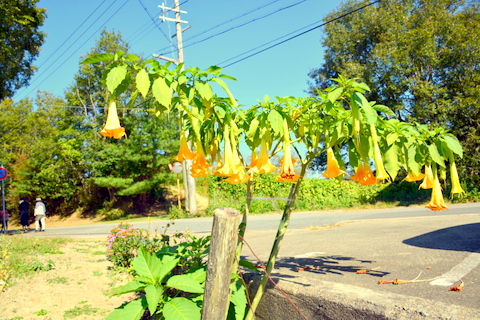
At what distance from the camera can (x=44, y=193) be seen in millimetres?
24422

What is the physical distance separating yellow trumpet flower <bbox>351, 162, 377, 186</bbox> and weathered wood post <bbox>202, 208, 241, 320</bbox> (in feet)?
2.61

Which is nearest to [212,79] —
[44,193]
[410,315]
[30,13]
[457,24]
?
[410,315]

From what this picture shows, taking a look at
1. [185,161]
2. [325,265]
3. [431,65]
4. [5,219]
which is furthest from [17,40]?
[431,65]

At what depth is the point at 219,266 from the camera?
1.49 m

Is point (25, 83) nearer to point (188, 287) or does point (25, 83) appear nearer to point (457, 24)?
point (188, 287)

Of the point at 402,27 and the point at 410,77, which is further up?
the point at 402,27

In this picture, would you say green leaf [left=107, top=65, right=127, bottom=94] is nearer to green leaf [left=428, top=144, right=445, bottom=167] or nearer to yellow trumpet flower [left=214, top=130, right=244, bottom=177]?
yellow trumpet flower [left=214, top=130, right=244, bottom=177]

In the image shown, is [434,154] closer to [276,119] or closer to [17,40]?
[276,119]

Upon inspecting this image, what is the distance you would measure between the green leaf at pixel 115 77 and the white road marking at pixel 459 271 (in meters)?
2.79

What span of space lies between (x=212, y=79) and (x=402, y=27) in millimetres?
17416

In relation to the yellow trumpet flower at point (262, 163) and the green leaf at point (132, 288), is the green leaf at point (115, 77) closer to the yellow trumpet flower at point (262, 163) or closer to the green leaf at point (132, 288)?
the yellow trumpet flower at point (262, 163)

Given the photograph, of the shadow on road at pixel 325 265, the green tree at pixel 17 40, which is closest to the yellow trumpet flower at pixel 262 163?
the shadow on road at pixel 325 265

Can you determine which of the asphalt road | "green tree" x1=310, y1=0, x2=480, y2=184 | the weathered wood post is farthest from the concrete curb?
"green tree" x1=310, y1=0, x2=480, y2=184

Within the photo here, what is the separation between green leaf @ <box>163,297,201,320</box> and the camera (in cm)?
172
